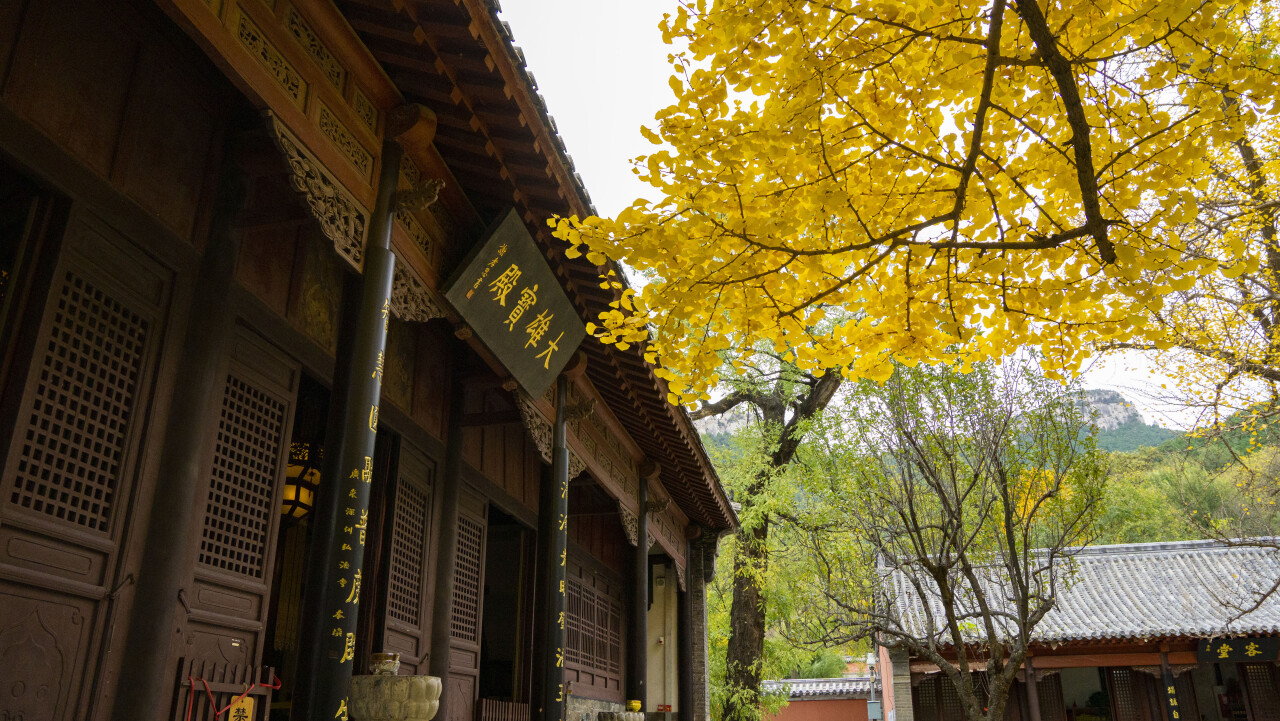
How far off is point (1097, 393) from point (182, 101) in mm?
81084

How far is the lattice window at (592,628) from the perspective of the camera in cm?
921

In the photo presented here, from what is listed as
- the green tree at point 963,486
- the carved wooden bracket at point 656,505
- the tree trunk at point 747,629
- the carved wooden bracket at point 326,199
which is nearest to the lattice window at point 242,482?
the carved wooden bracket at point 326,199

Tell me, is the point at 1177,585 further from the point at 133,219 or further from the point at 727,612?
the point at 133,219

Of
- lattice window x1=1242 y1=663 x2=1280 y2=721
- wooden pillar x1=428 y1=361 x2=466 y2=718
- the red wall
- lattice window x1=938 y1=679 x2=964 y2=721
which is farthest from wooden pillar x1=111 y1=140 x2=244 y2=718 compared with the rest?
the red wall

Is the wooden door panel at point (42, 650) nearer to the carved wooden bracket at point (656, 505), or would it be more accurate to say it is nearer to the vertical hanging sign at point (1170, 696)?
the carved wooden bracket at point (656, 505)

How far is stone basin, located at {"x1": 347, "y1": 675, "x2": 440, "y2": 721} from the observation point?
4.31 metres

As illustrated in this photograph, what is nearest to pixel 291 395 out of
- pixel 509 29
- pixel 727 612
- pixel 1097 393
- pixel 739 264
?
pixel 509 29

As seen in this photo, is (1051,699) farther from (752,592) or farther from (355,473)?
(355,473)

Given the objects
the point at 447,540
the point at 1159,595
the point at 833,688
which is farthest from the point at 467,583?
the point at 833,688

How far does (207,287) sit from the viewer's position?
4031mm

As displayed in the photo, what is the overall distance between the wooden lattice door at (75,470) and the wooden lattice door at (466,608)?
3263mm

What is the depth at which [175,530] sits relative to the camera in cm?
369

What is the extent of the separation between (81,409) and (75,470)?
0.88 ft

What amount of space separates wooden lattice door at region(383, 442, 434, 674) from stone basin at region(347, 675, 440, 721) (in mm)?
1159
